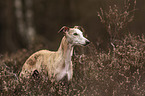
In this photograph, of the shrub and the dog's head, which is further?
the dog's head

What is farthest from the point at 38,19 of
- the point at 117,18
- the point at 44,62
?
the point at 44,62

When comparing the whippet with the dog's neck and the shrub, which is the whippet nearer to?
the dog's neck

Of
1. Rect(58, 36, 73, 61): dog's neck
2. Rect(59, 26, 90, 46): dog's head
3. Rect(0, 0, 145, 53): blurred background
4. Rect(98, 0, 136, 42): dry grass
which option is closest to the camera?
Rect(59, 26, 90, 46): dog's head

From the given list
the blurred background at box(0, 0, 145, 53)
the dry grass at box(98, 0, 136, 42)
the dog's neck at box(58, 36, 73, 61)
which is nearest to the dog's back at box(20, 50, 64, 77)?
the dog's neck at box(58, 36, 73, 61)

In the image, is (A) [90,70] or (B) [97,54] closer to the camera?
(A) [90,70]

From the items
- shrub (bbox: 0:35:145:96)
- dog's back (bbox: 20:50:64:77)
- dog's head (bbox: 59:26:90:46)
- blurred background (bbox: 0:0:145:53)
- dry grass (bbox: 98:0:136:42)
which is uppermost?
blurred background (bbox: 0:0:145:53)

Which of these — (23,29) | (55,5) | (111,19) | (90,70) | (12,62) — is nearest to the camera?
(90,70)

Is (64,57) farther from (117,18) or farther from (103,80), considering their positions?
(117,18)

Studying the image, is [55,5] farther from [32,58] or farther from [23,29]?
[32,58]

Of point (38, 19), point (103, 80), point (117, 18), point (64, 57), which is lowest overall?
point (103, 80)

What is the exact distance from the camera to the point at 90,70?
5578 millimetres

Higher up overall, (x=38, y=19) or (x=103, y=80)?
(x=38, y=19)

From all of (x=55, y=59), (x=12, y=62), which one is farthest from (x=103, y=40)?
(x=12, y=62)

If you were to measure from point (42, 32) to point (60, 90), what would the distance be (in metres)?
17.8
